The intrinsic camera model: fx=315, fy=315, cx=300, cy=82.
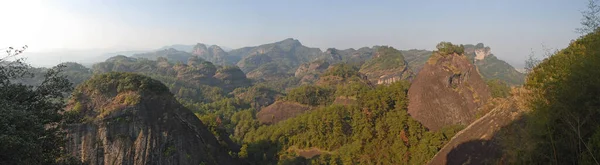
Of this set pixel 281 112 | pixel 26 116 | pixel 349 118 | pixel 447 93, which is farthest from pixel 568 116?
pixel 281 112

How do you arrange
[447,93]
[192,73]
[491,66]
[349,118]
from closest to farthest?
[447,93], [349,118], [192,73], [491,66]

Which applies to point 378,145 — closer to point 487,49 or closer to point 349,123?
point 349,123

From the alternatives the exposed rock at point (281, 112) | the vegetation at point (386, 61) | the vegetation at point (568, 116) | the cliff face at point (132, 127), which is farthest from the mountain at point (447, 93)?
the vegetation at point (386, 61)

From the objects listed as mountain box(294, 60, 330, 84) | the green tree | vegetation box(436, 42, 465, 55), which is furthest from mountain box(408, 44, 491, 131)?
mountain box(294, 60, 330, 84)

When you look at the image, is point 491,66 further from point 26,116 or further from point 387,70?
point 26,116

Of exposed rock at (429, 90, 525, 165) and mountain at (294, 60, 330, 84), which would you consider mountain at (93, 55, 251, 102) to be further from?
exposed rock at (429, 90, 525, 165)
